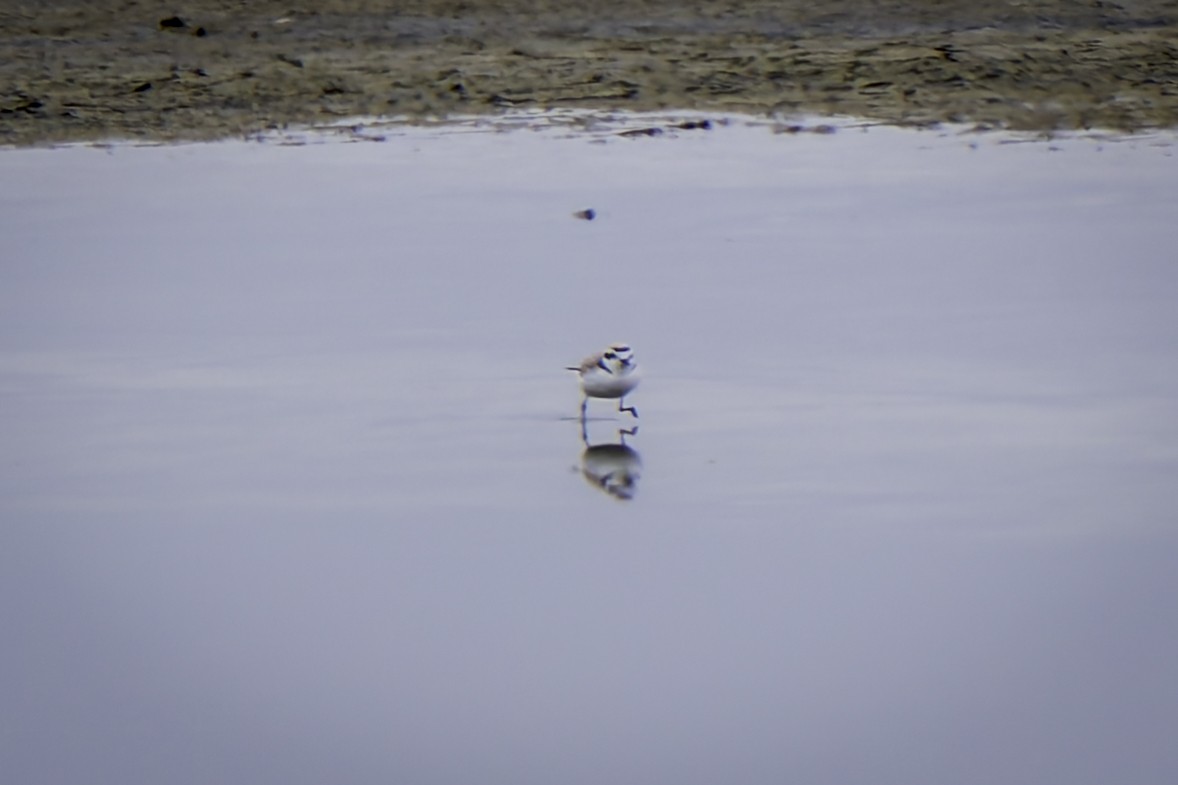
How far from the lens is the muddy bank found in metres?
13.9

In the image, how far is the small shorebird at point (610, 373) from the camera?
24.1ft

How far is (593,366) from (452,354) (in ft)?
3.57

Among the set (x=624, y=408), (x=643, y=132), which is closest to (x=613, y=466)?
(x=624, y=408)

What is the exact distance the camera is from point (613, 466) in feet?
23.3

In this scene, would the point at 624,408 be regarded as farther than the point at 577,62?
No

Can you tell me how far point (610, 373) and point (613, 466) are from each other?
0.43m

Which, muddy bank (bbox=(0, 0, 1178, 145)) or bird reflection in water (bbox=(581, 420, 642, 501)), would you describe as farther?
muddy bank (bbox=(0, 0, 1178, 145))

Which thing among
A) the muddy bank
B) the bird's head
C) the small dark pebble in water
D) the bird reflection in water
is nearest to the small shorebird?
the bird's head

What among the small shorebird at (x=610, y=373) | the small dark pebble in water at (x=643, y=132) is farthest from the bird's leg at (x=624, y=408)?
the small dark pebble in water at (x=643, y=132)

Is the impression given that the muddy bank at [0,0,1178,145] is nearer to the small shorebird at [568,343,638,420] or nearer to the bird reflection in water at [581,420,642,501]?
the small shorebird at [568,343,638,420]

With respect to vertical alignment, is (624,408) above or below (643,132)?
below

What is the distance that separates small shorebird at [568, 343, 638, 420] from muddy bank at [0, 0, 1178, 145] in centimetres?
609

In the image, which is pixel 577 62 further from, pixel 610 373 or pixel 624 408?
pixel 610 373

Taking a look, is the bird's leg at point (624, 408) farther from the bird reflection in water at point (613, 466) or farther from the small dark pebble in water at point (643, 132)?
the small dark pebble in water at point (643, 132)
